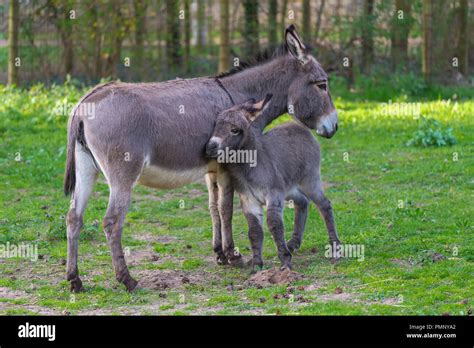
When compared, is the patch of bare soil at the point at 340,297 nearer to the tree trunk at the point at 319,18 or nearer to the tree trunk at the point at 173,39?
the tree trunk at the point at 319,18

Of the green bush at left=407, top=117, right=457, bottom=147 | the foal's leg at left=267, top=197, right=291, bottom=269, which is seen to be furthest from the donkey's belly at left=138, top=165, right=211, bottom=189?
the green bush at left=407, top=117, right=457, bottom=147

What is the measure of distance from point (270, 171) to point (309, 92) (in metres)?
0.89

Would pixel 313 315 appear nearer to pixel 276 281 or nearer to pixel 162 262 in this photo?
pixel 276 281

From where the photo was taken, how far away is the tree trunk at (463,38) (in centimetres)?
1869

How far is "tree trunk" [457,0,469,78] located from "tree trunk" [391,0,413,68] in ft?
4.09

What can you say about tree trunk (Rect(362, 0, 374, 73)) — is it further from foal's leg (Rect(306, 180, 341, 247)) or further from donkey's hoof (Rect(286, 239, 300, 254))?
donkey's hoof (Rect(286, 239, 300, 254))

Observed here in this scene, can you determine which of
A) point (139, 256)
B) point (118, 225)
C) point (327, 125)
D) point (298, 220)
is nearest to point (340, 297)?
point (298, 220)

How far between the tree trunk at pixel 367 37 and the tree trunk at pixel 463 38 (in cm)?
199

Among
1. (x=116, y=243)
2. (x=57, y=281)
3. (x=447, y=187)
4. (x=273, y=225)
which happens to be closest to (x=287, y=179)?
(x=273, y=225)

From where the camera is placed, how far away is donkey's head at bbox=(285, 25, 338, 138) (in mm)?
8156

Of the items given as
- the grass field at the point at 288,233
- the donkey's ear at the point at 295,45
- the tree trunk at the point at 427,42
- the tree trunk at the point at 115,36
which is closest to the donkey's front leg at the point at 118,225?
the grass field at the point at 288,233

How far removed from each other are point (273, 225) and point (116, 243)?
1.43 m

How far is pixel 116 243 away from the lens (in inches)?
284

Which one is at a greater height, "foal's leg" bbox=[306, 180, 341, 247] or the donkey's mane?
the donkey's mane
